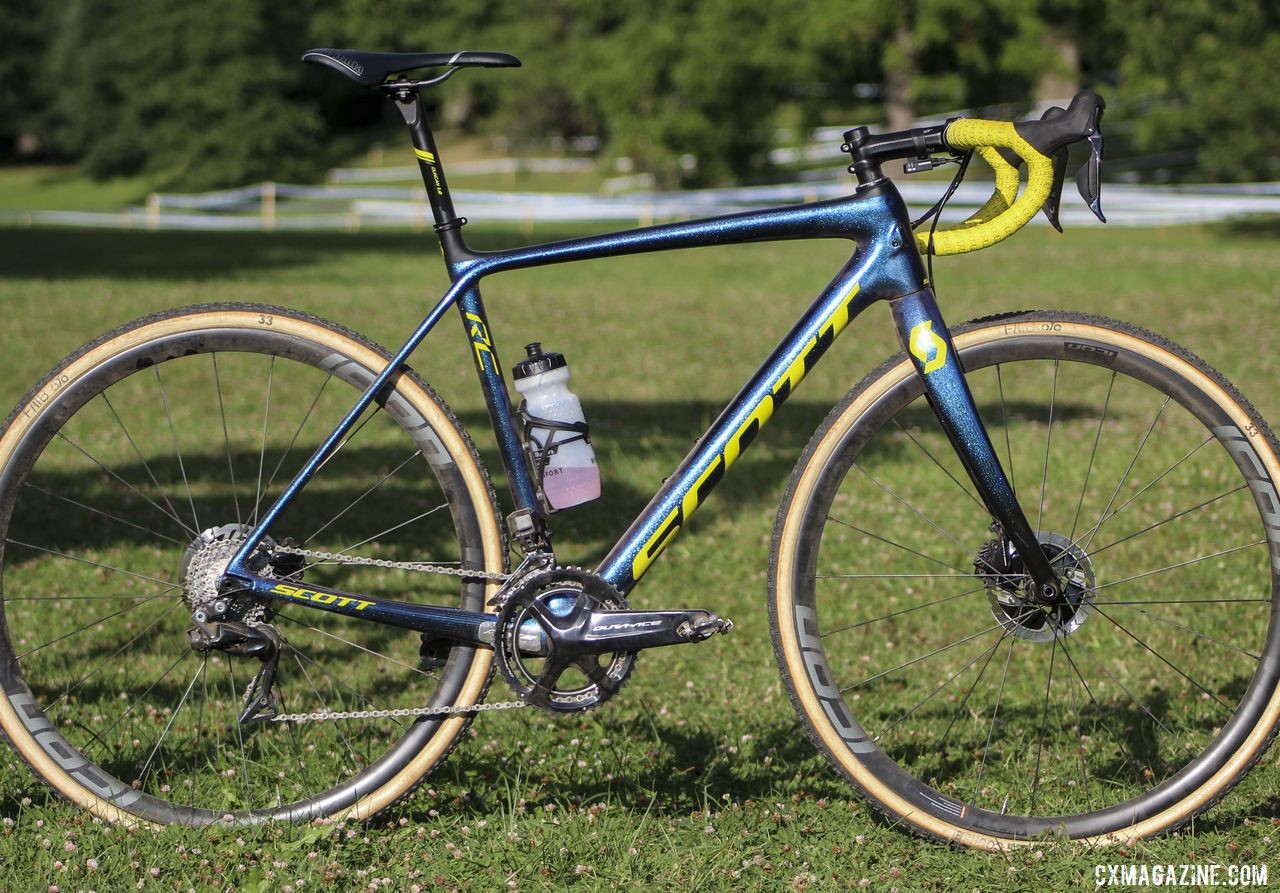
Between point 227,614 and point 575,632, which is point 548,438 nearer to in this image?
point 575,632

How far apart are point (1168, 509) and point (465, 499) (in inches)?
172

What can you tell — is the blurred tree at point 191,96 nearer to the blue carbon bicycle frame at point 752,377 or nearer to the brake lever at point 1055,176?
the blue carbon bicycle frame at point 752,377

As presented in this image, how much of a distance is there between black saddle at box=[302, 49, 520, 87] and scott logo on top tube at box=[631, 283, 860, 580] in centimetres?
89

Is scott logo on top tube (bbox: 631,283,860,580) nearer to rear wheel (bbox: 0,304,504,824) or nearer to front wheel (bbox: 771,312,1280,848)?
front wheel (bbox: 771,312,1280,848)

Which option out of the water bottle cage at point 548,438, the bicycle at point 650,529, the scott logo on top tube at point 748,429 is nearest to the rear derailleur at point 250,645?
the bicycle at point 650,529

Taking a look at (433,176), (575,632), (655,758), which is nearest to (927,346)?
(575,632)

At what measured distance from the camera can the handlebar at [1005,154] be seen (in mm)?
3076

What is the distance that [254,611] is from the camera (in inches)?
130

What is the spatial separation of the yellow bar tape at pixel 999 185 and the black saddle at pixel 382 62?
980 millimetres

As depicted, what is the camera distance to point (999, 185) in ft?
10.4

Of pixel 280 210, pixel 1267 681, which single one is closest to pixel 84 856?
pixel 1267 681

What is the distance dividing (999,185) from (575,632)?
4.42ft

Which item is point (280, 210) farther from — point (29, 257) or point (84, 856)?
point (84, 856)

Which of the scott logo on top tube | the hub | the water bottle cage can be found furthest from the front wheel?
the water bottle cage
